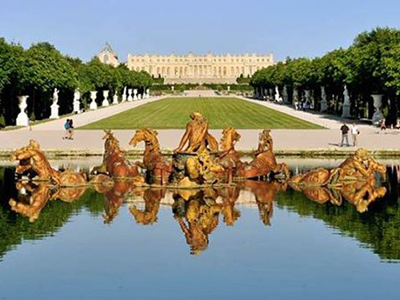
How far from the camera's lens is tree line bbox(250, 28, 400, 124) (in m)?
43.7

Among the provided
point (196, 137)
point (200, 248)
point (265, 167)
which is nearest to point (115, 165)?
point (196, 137)

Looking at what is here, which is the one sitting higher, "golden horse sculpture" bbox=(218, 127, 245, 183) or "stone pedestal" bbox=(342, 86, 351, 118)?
"stone pedestal" bbox=(342, 86, 351, 118)

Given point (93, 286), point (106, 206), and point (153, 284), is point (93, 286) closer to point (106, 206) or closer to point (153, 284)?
point (153, 284)

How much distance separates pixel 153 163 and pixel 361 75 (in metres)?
31.6

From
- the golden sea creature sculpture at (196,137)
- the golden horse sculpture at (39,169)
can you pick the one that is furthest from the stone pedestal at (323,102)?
the golden horse sculpture at (39,169)

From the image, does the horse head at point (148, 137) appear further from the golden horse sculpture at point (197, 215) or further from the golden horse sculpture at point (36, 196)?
the golden horse sculpture at point (197, 215)

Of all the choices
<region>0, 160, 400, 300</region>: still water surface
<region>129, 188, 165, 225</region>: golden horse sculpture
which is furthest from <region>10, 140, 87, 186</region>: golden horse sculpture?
<region>129, 188, 165, 225</region>: golden horse sculpture

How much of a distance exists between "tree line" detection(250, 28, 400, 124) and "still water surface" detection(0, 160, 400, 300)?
87.6ft

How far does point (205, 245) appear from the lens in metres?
12.8

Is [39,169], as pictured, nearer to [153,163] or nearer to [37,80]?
[153,163]

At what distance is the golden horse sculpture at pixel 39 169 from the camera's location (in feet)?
63.4

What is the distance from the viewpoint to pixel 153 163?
1944 cm

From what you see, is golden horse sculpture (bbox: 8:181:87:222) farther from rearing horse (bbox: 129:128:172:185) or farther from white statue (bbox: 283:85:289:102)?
white statue (bbox: 283:85:289:102)

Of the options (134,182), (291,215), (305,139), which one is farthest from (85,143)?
(291,215)
